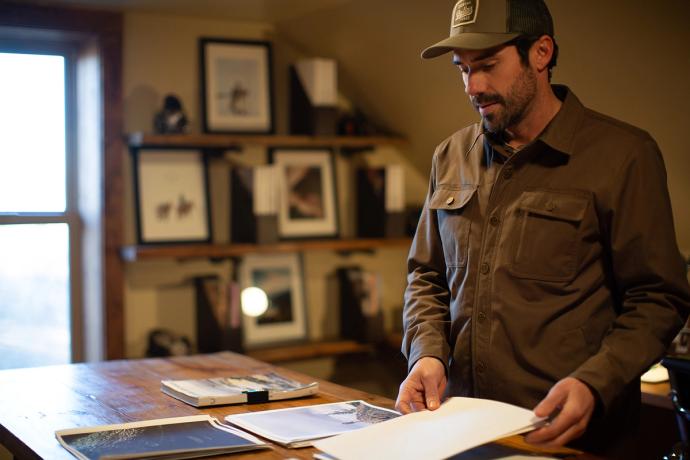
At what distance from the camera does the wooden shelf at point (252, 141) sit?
362cm

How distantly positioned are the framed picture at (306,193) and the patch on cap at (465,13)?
2242 mm

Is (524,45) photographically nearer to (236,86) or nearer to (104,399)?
(104,399)

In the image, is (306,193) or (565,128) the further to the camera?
(306,193)

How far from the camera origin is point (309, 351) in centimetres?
402

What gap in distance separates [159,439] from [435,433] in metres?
0.53

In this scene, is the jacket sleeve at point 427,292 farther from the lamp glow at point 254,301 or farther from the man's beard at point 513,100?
the lamp glow at point 254,301

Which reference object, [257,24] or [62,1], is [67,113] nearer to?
[62,1]

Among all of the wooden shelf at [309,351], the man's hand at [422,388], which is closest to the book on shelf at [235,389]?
the man's hand at [422,388]

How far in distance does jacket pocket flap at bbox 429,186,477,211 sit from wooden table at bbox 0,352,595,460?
1.51ft

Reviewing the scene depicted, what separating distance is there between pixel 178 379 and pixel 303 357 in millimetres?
1853

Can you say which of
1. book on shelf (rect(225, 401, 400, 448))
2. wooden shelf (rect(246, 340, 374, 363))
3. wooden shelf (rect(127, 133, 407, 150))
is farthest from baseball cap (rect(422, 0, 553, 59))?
wooden shelf (rect(246, 340, 374, 363))

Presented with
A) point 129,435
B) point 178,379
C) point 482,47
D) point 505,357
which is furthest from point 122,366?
point 482,47

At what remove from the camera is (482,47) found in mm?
1705

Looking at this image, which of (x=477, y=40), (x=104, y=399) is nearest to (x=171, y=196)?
(x=104, y=399)
